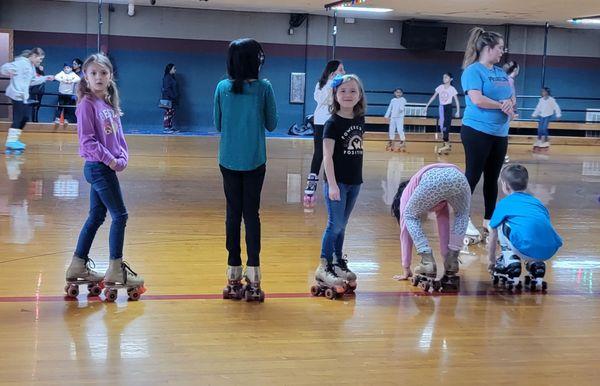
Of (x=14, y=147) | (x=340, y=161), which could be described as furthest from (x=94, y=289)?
(x=14, y=147)

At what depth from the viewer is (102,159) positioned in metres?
3.56

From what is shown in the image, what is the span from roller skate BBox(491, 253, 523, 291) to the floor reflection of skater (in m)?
0.28

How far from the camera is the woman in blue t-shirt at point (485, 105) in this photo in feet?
15.8

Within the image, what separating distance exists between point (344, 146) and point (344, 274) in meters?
0.69

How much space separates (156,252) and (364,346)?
2.02 metres

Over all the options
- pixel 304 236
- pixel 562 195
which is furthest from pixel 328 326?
pixel 562 195

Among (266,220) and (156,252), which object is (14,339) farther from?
(266,220)

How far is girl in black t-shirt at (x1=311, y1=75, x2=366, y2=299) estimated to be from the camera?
3.82 m

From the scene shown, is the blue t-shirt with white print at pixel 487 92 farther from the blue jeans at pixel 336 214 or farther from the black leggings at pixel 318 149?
the black leggings at pixel 318 149

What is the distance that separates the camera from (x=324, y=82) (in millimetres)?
A: 6457

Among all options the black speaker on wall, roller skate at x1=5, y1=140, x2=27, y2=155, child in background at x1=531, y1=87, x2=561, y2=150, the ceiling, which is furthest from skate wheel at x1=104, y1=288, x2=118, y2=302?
the black speaker on wall

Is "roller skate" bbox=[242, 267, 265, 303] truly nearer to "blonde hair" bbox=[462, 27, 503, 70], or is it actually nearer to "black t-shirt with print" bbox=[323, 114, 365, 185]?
"black t-shirt with print" bbox=[323, 114, 365, 185]

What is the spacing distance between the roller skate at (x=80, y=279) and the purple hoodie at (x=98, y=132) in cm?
53

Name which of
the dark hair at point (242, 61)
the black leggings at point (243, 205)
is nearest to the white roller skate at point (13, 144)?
the black leggings at point (243, 205)
